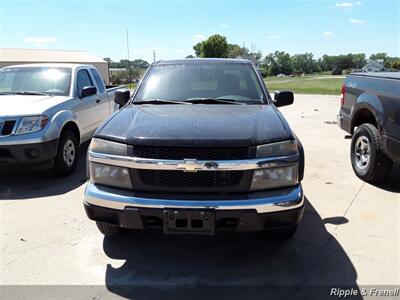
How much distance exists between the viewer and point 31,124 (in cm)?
517

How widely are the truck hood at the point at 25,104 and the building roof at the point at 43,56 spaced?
35836 millimetres

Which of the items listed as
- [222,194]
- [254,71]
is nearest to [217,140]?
[222,194]

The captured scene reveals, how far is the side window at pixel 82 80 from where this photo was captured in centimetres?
662

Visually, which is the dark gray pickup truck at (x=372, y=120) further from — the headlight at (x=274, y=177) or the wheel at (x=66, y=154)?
the wheel at (x=66, y=154)

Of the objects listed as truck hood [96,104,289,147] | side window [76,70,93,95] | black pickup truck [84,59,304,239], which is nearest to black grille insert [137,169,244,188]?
black pickup truck [84,59,304,239]

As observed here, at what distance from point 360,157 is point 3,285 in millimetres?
4855

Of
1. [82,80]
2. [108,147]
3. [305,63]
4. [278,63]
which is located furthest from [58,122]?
[305,63]

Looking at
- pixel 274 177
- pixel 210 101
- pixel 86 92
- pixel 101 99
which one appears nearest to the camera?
pixel 274 177

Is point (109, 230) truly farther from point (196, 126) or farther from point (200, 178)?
point (196, 126)

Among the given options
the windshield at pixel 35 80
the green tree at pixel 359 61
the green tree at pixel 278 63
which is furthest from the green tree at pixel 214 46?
the windshield at pixel 35 80

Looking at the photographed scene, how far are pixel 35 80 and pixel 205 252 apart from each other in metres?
4.71

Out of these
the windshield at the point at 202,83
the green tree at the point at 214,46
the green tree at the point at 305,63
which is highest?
the green tree at the point at 214,46

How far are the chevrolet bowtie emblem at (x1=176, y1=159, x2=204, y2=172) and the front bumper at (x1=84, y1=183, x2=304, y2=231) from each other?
22 centimetres

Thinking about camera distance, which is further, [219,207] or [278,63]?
[278,63]
